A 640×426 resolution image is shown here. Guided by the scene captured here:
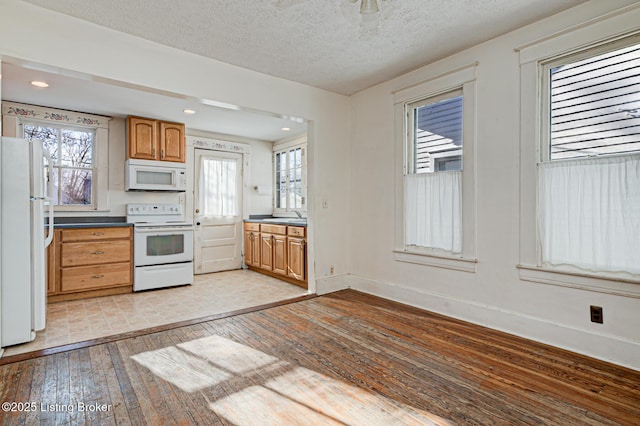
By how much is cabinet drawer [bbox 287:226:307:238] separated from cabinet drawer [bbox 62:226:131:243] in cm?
213

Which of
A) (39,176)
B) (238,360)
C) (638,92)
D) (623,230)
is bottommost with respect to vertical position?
(238,360)

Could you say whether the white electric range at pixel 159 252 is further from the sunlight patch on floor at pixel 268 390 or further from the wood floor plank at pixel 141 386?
the sunlight patch on floor at pixel 268 390

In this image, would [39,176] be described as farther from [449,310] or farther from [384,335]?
[449,310]

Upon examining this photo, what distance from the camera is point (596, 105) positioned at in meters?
2.37

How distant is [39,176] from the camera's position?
261cm

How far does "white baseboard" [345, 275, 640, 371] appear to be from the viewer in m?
2.23

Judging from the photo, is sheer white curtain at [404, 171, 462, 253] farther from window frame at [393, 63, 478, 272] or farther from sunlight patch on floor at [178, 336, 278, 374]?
sunlight patch on floor at [178, 336, 278, 374]

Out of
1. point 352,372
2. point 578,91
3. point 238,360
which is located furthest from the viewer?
point 578,91

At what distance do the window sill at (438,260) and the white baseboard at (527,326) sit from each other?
305mm

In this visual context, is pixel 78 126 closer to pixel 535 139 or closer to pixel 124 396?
pixel 124 396

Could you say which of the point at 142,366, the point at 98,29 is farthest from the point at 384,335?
the point at 98,29

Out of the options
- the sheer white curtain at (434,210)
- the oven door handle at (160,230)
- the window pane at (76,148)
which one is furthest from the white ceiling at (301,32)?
the oven door handle at (160,230)

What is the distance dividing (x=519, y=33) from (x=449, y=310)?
2535 millimetres

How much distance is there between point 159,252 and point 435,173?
12.1 ft
